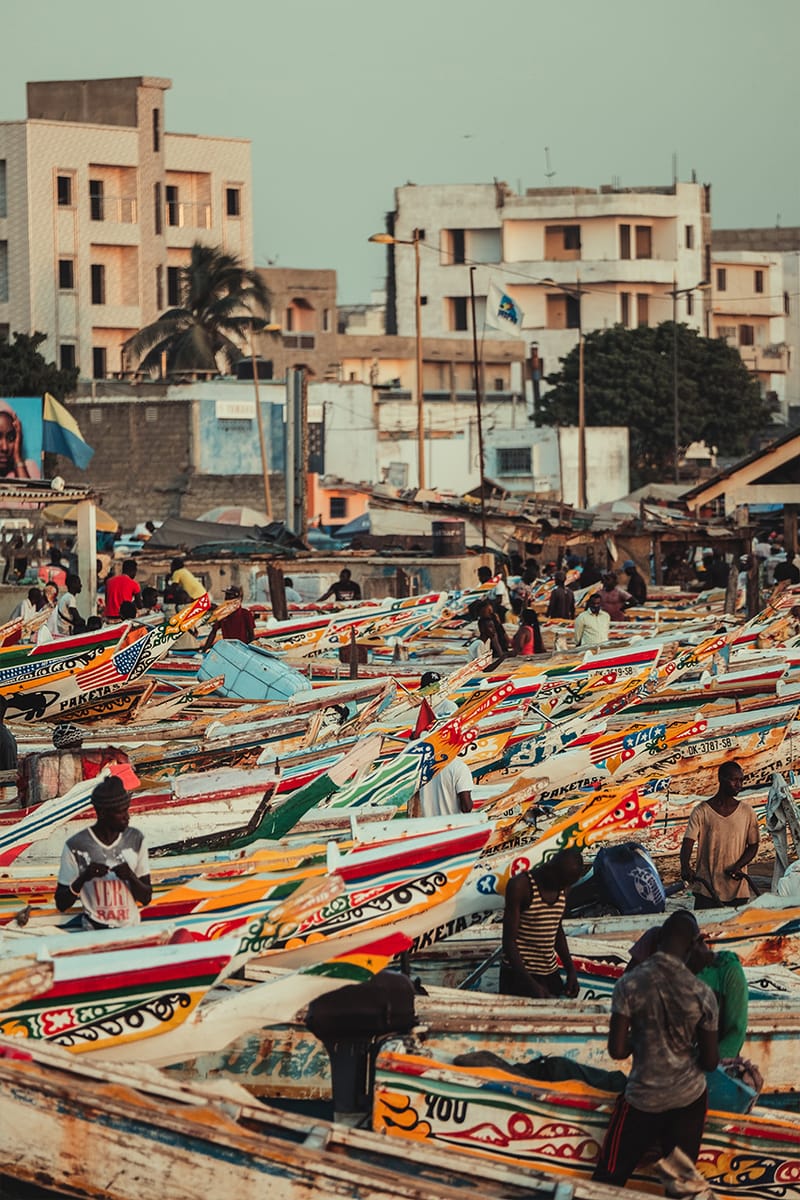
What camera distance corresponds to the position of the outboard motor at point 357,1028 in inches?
319

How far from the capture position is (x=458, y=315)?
8606cm

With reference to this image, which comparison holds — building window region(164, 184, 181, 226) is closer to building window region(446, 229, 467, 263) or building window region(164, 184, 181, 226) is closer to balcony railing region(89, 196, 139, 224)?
balcony railing region(89, 196, 139, 224)

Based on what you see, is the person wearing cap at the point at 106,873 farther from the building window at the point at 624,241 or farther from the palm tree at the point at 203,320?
the building window at the point at 624,241

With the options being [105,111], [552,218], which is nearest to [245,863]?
[105,111]

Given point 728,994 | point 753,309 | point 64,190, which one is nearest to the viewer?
point 728,994

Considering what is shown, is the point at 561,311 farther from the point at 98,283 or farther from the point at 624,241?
the point at 98,283

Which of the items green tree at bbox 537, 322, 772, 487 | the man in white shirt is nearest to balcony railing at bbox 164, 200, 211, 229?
green tree at bbox 537, 322, 772, 487

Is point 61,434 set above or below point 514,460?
above

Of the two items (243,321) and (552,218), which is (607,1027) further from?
(552,218)

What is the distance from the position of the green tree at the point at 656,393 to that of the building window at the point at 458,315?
13220mm

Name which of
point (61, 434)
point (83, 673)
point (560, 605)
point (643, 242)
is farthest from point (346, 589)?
point (643, 242)

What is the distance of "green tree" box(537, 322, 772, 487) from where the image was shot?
7031 centimetres

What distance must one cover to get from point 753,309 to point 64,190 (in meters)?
35.5

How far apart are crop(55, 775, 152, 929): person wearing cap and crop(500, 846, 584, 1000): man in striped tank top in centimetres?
167
